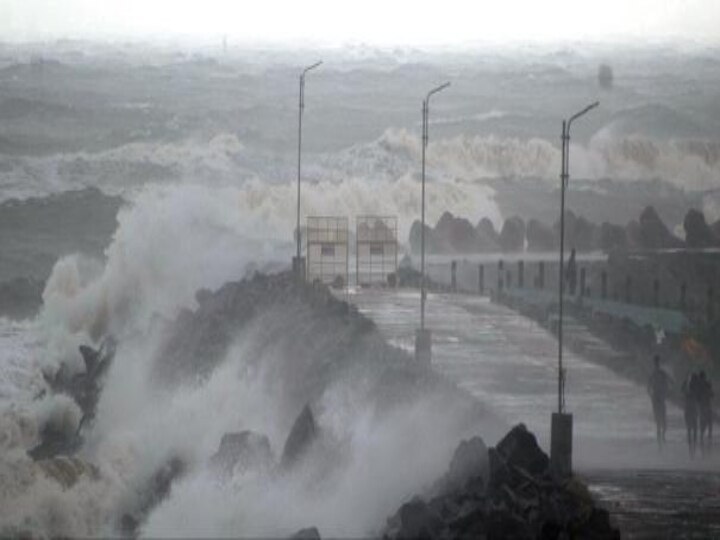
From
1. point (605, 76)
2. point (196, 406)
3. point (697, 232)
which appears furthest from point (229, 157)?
point (196, 406)

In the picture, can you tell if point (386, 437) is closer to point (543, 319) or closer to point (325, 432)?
point (325, 432)

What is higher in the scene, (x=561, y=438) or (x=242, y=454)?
(x=561, y=438)

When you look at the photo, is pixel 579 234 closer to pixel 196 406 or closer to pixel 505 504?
pixel 196 406

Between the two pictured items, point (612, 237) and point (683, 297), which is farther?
point (612, 237)

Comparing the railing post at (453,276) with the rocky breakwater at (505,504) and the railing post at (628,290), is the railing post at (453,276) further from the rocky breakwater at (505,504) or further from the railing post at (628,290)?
the rocky breakwater at (505,504)

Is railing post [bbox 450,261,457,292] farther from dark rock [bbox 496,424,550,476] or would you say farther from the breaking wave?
dark rock [bbox 496,424,550,476]

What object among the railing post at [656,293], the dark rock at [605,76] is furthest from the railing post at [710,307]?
the dark rock at [605,76]

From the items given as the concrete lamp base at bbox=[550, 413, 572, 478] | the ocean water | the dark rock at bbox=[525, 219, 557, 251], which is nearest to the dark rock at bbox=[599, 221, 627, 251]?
the ocean water
